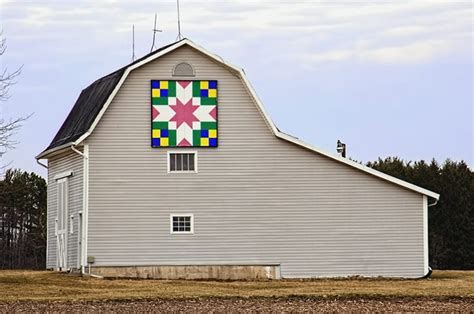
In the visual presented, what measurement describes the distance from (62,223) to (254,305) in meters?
18.4

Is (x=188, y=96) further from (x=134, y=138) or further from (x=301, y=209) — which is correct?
(x=301, y=209)

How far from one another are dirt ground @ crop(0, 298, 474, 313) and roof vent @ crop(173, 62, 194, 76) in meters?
13.3

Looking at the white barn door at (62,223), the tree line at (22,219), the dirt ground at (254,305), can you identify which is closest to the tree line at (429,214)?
the tree line at (22,219)

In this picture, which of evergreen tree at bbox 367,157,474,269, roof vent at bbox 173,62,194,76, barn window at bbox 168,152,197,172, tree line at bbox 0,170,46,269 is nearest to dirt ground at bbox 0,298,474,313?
barn window at bbox 168,152,197,172

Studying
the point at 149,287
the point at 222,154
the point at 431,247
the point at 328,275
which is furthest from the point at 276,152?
the point at 431,247

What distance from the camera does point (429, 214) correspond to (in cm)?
6338

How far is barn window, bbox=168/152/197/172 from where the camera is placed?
42375 mm

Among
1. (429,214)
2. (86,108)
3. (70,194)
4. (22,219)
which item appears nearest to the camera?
(70,194)

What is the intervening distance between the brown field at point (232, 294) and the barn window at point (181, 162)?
436 cm

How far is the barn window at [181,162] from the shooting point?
1668 inches

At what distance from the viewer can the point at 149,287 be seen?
3584 centimetres

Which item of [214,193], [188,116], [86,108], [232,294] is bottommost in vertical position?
[232,294]

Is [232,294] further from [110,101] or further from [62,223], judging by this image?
[62,223]

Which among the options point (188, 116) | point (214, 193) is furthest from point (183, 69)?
point (214, 193)
